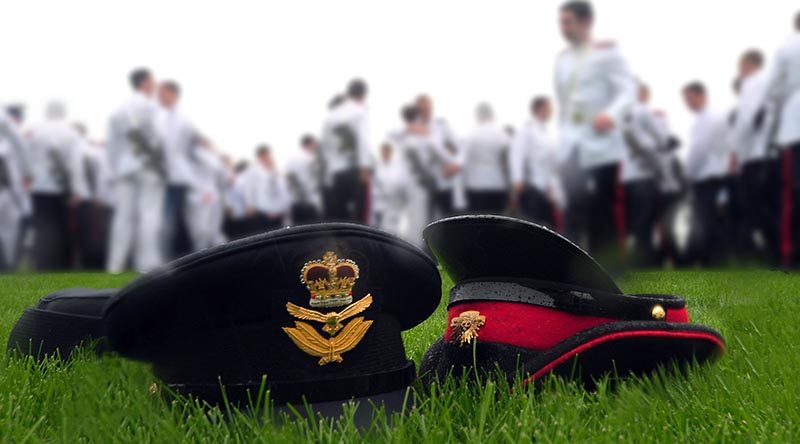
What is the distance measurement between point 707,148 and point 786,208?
5.43ft

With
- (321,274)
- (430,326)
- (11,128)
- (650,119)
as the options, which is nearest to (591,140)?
(650,119)

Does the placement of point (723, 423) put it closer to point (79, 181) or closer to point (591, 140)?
point (591, 140)

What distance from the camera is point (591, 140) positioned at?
5012 millimetres

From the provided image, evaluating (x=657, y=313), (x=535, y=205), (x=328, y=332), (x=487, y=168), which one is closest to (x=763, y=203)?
(x=535, y=205)

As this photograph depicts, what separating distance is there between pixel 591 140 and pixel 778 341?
296 centimetres

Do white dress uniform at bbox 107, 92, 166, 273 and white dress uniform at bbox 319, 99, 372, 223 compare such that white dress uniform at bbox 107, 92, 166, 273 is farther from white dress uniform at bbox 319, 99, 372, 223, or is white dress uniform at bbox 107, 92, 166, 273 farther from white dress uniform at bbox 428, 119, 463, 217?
white dress uniform at bbox 428, 119, 463, 217

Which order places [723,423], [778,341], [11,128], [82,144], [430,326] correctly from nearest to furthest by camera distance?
1. [723,423]
2. [778,341]
3. [430,326]
4. [82,144]
5. [11,128]

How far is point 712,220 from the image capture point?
7.31m

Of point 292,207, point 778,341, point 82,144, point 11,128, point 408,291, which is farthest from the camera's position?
point 292,207

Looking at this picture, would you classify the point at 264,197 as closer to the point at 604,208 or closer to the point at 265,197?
the point at 265,197

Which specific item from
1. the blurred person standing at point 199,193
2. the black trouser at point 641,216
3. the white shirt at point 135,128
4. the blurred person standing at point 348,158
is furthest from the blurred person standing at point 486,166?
the white shirt at point 135,128

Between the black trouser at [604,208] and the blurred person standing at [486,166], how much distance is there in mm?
2682

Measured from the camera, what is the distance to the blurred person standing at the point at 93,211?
6.36 meters

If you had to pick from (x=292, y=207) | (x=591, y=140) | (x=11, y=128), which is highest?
(x=11, y=128)
